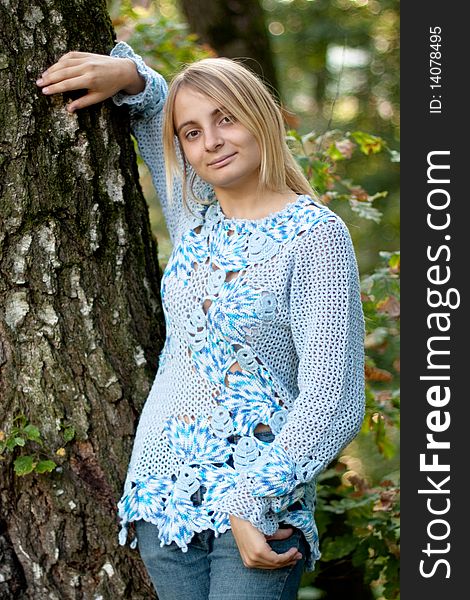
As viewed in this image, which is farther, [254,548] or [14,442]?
[14,442]

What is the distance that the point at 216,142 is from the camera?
2057 millimetres

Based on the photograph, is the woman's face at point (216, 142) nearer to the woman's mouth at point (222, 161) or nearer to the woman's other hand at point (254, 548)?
the woman's mouth at point (222, 161)

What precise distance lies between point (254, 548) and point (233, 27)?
371 cm

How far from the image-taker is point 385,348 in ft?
11.4

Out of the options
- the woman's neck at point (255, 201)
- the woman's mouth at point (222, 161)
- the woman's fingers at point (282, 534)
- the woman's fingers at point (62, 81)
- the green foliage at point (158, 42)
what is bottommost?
the woman's fingers at point (282, 534)

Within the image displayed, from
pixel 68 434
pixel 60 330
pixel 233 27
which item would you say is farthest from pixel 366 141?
pixel 233 27

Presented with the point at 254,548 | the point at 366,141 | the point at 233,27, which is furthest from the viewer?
the point at 233,27

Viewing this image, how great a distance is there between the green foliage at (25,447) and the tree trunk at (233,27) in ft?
10.6

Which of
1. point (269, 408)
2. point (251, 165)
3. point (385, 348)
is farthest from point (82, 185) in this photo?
point (385, 348)

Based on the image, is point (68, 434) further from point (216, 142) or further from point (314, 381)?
point (216, 142)

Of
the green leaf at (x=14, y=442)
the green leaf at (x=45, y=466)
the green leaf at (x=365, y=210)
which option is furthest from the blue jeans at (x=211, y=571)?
the green leaf at (x=365, y=210)

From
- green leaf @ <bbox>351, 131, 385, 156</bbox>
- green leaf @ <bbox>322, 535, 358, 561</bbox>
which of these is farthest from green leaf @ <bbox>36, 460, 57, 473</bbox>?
green leaf @ <bbox>351, 131, 385, 156</bbox>

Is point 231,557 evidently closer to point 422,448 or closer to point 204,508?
point 204,508

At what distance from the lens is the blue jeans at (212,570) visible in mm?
2000
